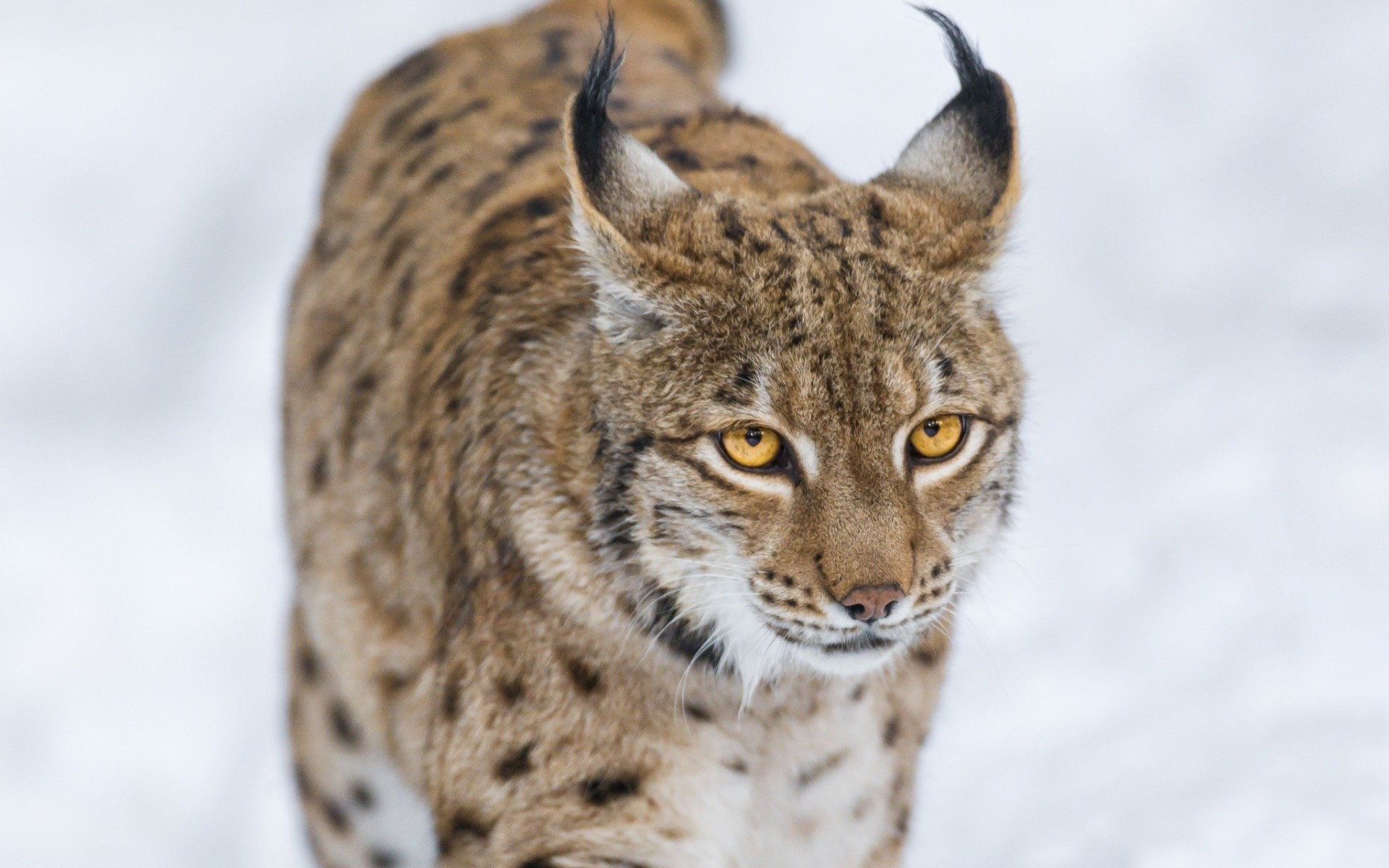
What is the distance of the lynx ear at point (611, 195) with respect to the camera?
306 centimetres

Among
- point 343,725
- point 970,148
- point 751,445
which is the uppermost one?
point 970,148

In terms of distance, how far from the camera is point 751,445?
3047mm

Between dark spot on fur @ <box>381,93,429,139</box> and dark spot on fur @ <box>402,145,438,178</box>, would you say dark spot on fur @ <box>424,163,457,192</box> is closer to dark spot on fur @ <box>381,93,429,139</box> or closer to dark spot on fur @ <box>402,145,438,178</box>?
dark spot on fur @ <box>402,145,438,178</box>

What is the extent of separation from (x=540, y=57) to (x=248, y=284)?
3.20m

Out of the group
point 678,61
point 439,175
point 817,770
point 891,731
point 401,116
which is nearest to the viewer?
point 817,770

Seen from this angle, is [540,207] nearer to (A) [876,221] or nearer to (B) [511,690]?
(A) [876,221]

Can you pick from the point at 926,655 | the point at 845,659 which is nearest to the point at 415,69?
the point at 926,655

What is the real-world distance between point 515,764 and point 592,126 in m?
1.26

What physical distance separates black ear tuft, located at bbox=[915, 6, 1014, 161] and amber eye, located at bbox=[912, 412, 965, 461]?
22.4 inches

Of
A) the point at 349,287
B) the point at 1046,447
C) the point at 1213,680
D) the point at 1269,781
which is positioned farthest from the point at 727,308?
the point at 1046,447

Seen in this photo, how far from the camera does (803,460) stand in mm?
3023

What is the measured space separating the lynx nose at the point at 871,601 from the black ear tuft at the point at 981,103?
0.93m

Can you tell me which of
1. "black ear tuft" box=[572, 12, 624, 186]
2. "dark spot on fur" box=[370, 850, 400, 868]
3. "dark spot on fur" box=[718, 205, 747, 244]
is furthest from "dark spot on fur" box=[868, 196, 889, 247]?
"dark spot on fur" box=[370, 850, 400, 868]

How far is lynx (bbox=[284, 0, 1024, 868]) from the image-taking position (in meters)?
3.04
